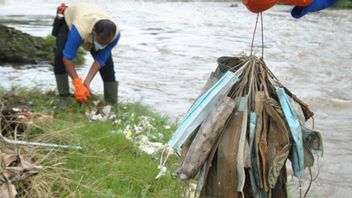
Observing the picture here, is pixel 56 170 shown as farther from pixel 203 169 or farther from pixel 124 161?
pixel 203 169

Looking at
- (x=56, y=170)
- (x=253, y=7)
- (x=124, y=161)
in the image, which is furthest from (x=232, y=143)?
(x=124, y=161)

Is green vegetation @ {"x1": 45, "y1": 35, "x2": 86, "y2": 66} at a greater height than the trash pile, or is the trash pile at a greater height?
the trash pile

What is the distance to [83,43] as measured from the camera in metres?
5.31

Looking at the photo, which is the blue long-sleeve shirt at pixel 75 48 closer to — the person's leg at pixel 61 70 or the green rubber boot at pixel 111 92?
the person's leg at pixel 61 70

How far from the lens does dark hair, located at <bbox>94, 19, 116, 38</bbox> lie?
16.3ft

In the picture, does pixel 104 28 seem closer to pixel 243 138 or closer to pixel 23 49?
pixel 243 138

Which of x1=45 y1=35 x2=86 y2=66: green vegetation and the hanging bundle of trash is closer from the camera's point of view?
the hanging bundle of trash

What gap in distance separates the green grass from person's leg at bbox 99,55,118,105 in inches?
21.0

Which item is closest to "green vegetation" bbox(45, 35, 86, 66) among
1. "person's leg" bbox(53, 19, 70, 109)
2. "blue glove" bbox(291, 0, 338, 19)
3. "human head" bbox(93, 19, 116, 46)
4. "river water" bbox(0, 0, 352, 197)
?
"river water" bbox(0, 0, 352, 197)

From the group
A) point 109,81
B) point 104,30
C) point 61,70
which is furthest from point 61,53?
point 104,30

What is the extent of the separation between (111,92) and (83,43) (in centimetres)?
77

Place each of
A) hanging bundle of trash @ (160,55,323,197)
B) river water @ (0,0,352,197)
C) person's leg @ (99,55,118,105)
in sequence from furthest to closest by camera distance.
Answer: river water @ (0,0,352,197), person's leg @ (99,55,118,105), hanging bundle of trash @ (160,55,323,197)

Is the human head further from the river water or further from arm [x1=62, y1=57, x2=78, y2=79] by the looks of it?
the river water

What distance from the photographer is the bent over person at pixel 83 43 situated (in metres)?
5.14
